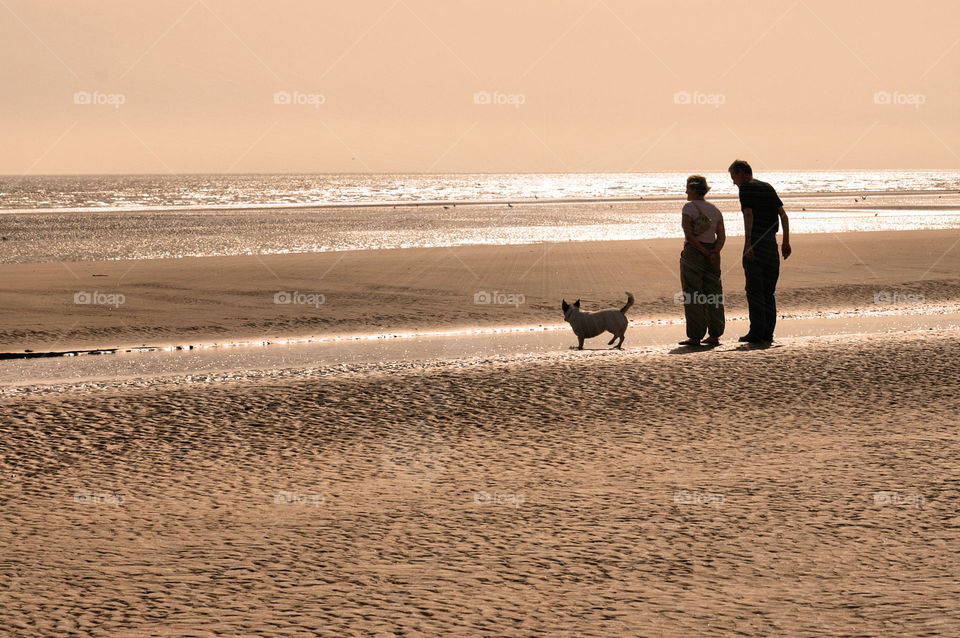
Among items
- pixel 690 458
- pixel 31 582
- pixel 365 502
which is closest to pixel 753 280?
pixel 690 458

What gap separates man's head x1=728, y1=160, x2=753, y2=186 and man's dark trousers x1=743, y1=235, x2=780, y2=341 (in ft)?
2.34

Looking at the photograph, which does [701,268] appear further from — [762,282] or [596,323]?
[596,323]

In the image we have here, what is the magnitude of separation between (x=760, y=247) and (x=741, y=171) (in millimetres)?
904

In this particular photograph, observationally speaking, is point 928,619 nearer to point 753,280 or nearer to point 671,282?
point 753,280

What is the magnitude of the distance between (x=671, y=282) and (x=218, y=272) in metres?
9.78

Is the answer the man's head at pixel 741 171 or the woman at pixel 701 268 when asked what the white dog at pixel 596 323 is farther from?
the man's head at pixel 741 171

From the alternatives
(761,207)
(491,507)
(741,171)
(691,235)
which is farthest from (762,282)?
(491,507)

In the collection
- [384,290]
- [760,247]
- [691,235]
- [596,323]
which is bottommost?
[596,323]

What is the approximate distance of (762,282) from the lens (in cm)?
1137

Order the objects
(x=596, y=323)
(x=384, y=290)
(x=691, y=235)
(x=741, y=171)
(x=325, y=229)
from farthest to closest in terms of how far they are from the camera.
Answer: (x=325, y=229) < (x=384, y=290) < (x=596, y=323) < (x=691, y=235) < (x=741, y=171)

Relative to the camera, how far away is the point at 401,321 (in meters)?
15.4

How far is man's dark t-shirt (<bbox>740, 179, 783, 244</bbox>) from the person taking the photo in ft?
36.7

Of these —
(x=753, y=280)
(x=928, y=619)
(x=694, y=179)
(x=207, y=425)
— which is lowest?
(x=928, y=619)

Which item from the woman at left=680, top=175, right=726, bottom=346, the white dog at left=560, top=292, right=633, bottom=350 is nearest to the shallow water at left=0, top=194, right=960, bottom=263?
the white dog at left=560, top=292, right=633, bottom=350
